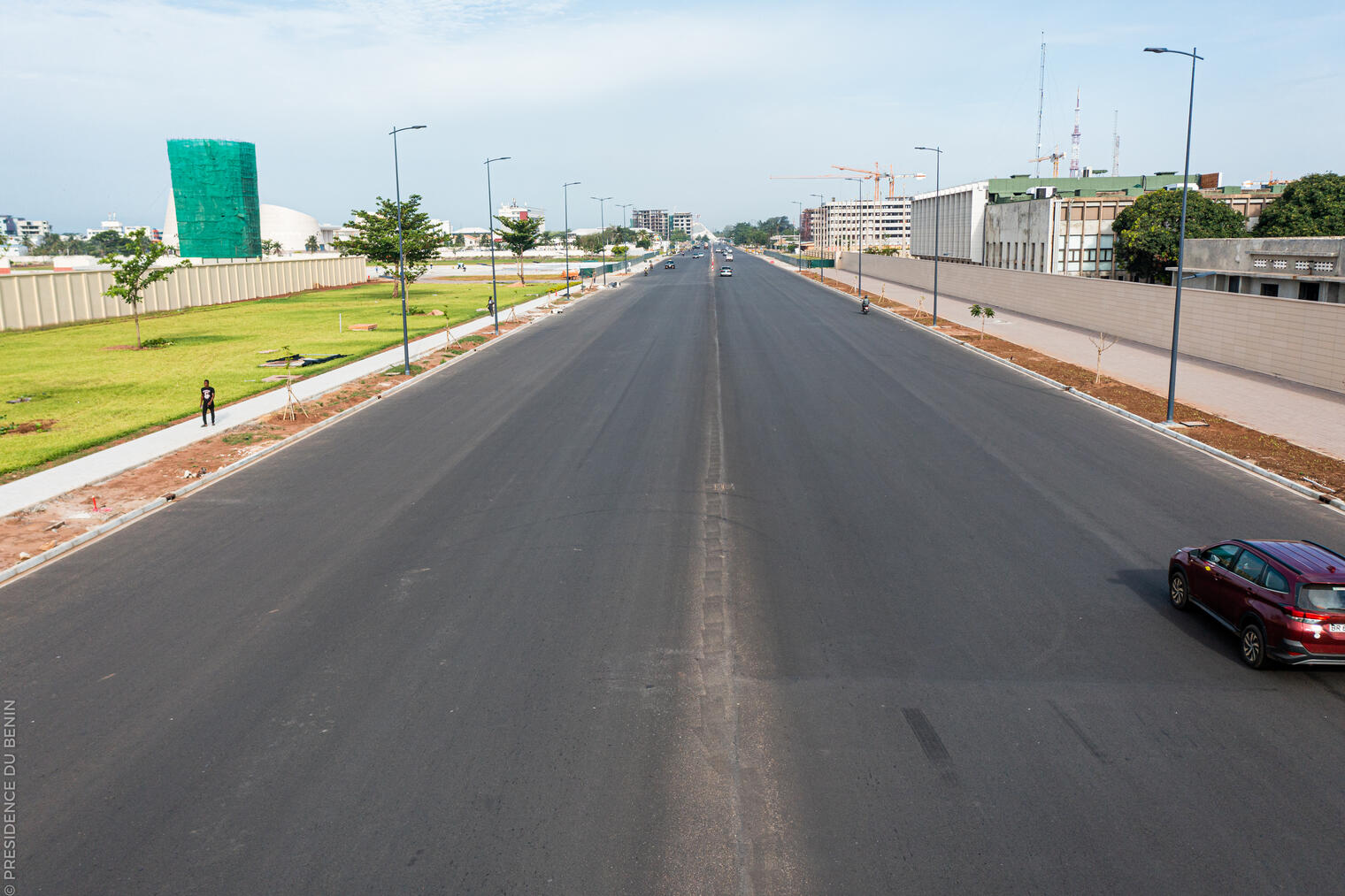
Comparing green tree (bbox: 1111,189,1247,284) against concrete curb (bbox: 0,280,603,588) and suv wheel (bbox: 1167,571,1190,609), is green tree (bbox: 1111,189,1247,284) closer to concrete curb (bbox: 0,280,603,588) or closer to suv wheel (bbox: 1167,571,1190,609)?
concrete curb (bbox: 0,280,603,588)

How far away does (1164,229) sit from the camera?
5825cm

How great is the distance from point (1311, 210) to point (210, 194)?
12138 cm

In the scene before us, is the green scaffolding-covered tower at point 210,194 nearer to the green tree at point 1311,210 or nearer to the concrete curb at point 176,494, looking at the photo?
the concrete curb at point 176,494

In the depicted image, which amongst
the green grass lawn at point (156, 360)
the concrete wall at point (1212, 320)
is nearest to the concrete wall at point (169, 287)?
the green grass lawn at point (156, 360)

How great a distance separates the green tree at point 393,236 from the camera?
6850 cm

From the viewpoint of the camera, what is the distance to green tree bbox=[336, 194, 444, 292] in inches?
2697

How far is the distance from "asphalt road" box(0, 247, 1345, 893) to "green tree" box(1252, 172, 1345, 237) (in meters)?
46.4

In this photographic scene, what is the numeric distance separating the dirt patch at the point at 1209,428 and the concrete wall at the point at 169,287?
5339cm

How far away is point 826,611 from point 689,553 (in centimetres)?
295

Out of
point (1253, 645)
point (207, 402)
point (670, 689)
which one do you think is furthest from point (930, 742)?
point (207, 402)

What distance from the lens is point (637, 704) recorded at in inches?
393

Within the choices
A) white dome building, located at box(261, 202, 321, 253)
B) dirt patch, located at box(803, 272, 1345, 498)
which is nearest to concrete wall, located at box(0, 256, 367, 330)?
dirt patch, located at box(803, 272, 1345, 498)

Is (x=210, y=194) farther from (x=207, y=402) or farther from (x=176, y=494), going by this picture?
(x=176, y=494)

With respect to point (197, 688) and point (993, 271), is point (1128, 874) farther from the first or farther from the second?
point (993, 271)
